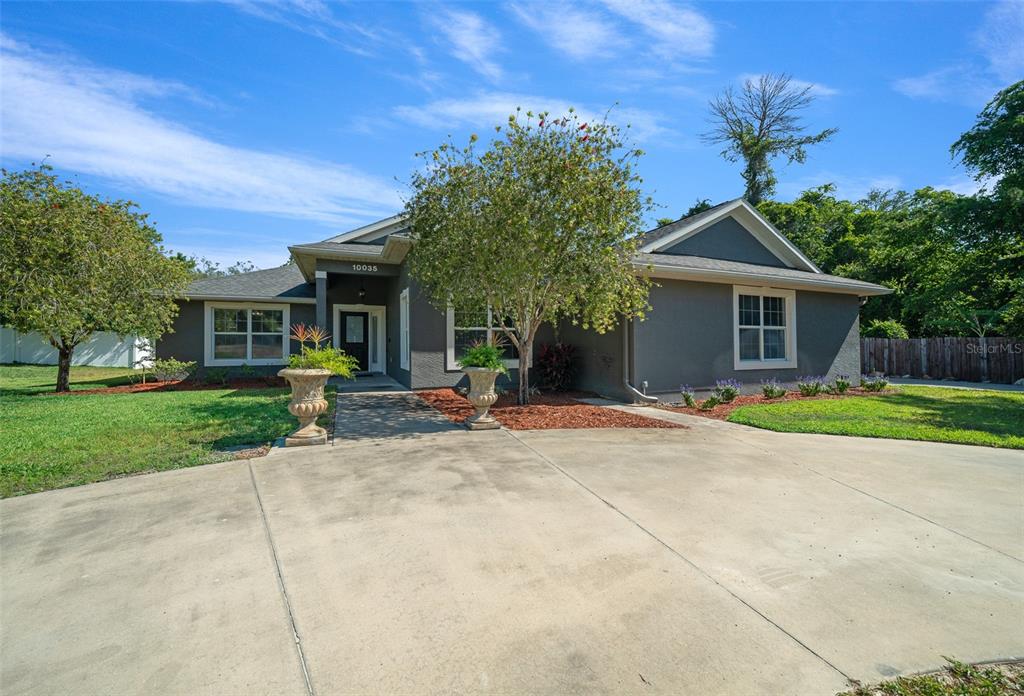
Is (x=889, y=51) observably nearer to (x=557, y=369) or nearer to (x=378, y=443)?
(x=557, y=369)

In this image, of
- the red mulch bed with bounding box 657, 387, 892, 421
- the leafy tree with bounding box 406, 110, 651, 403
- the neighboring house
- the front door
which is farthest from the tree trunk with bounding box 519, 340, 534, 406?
the front door

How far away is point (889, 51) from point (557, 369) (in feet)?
30.5

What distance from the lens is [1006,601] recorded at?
2.86 metres

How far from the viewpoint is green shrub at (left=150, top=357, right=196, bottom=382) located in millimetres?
13398

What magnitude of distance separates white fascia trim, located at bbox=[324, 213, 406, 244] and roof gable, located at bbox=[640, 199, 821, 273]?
7.44 m

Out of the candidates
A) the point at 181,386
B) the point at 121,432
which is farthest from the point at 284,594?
the point at 181,386

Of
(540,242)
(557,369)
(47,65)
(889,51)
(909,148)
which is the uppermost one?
(909,148)

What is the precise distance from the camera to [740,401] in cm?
1079

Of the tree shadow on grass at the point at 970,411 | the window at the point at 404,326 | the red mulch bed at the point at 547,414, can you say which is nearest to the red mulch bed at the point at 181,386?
the window at the point at 404,326

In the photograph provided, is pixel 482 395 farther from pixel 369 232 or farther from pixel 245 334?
pixel 245 334

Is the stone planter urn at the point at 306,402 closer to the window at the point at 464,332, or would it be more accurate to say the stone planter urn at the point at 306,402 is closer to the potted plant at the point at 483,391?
the potted plant at the point at 483,391

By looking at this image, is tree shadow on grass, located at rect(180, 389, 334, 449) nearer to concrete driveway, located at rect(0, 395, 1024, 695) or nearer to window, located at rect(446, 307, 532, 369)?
concrete driveway, located at rect(0, 395, 1024, 695)

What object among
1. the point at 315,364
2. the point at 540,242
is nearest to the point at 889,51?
the point at 540,242

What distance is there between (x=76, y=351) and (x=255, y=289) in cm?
1565
